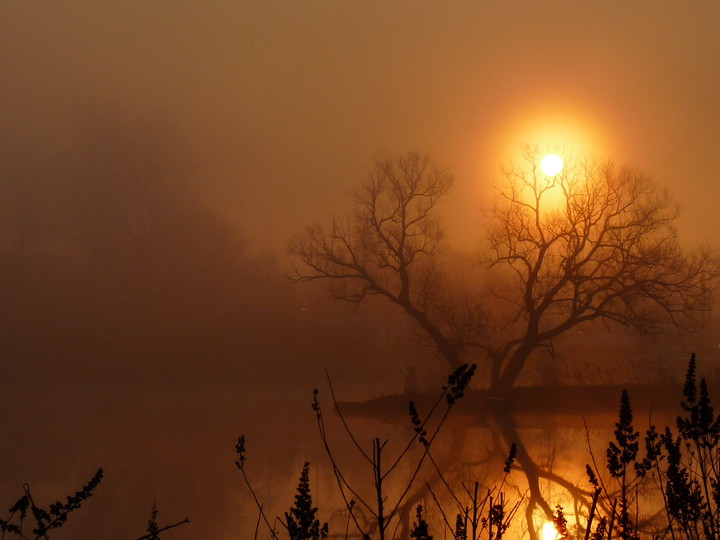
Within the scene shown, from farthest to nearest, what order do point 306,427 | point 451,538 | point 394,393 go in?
1. point 394,393
2. point 306,427
3. point 451,538

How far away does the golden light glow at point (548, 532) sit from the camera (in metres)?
6.63

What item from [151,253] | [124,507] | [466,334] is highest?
[151,253]

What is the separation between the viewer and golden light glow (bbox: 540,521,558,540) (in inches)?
261

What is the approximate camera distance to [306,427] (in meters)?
17.3

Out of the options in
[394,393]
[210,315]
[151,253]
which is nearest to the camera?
[394,393]

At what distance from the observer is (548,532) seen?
22.5 feet

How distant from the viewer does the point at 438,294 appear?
23312 millimetres

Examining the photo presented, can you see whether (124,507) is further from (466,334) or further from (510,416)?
(466,334)

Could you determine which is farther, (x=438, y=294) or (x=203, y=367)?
(x=203, y=367)

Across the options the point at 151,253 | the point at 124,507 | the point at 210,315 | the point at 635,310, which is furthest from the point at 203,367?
the point at 124,507

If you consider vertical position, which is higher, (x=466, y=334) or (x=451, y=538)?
(x=466, y=334)

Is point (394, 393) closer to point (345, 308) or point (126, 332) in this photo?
point (345, 308)

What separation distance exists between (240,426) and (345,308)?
530 inches

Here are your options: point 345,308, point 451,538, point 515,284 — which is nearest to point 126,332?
point 345,308
